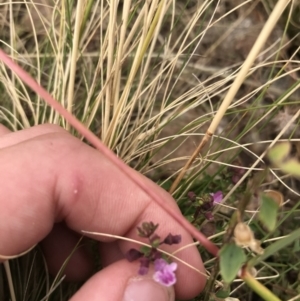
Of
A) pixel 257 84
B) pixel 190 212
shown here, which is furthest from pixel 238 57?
pixel 190 212

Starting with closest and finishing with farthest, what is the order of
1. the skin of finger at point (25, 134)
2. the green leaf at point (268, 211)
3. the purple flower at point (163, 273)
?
1. the green leaf at point (268, 211)
2. the purple flower at point (163, 273)
3. the skin of finger at point (25, 134)

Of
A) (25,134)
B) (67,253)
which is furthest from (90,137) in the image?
(67,253)

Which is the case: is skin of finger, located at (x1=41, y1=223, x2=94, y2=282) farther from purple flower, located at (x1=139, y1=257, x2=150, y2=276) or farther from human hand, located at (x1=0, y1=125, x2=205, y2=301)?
purple flower, located at (x1=139, y1=257, x2=150, y2=276)

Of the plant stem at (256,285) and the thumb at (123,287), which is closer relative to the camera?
the plant stem at (256,285)

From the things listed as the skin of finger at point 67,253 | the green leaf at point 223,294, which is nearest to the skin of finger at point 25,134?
the skin of finger at point 67,253

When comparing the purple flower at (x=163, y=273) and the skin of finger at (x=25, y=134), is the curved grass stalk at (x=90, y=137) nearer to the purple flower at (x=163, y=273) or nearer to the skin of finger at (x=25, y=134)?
the purple flower at (x=163, y=273)

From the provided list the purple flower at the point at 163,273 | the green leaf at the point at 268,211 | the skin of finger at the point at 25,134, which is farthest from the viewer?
the skin of finger at the point at 25,134
